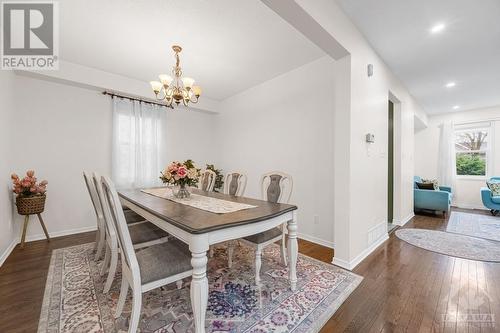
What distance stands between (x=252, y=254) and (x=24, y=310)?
2.03 meters

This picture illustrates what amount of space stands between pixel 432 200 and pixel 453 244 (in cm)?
205

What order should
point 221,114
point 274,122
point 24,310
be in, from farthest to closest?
point 221,114
point 274,122
point 24,310

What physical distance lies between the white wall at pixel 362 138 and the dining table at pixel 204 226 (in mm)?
892

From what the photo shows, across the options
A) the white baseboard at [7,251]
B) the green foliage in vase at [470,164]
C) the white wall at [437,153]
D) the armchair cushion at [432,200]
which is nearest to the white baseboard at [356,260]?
the armchair cushion at [432,200]

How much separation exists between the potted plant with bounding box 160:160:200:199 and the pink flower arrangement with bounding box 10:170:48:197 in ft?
6.40

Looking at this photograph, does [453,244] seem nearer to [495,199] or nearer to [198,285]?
[495,199]

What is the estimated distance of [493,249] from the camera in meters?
2.75

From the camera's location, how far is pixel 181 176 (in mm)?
2213

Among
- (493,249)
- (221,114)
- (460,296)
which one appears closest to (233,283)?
(460,296)

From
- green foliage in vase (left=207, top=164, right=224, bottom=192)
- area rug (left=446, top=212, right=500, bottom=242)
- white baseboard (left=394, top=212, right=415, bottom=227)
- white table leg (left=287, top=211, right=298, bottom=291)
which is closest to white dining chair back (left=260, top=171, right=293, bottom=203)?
white table leg (left=287, top=211, right=298, bottom=291)

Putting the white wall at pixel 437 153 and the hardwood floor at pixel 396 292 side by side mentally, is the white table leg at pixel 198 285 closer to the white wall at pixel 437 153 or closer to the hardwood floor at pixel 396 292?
the hardwood floor at pixel 396 292

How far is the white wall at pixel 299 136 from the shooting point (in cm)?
294

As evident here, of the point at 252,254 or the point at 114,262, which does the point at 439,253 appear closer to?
the point at 252,254
